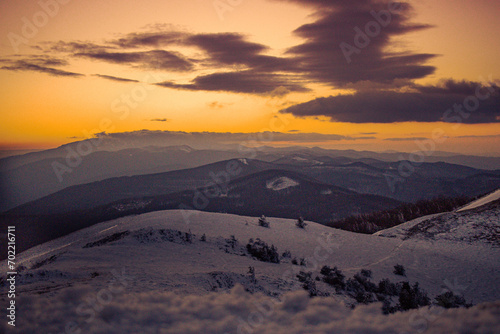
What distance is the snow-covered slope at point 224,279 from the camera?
492cm

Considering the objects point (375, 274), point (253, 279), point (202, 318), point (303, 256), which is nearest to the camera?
point (202, 318)

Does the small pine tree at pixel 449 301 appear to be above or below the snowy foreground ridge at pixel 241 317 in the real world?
below

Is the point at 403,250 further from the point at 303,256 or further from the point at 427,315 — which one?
the point at 427,315

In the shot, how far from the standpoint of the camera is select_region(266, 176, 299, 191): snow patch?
17899 centimetres

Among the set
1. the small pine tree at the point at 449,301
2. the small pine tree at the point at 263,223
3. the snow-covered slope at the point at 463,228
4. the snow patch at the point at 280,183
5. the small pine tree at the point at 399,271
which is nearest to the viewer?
the small pine tree at the point at 449,301

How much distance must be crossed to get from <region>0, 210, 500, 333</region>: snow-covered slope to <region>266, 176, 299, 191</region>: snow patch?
151 metres

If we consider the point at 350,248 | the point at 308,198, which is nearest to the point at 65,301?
the point at 350,248

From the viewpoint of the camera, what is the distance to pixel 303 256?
64.7ft

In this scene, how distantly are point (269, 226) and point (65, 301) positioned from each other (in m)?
22.1

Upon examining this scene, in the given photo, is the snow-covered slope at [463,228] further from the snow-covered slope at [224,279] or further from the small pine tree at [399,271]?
the small pine tree at [399,271]

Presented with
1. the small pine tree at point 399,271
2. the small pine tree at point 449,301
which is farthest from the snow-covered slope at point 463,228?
the small pine tree at point 449,301

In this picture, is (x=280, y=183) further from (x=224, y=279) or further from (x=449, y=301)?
(x=224, y=279)

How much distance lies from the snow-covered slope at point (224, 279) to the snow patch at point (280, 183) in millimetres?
150858

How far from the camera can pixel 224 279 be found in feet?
32.9
